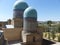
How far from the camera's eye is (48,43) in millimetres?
13148

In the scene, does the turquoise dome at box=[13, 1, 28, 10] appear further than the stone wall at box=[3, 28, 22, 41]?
Yes

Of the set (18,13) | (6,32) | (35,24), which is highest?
(18,13)

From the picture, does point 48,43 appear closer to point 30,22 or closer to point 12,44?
point 30,22

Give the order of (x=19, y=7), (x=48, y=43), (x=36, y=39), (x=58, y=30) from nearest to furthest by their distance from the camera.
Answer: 1. (x=36, y=39)
2. (x=48, y=43)
3. (x=19, y=7)
4. (x=58, y=30)

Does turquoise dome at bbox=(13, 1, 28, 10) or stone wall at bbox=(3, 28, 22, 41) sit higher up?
turquoise dome at bbox=(13, 1, 28, 10)

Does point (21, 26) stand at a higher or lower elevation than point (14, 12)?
lower

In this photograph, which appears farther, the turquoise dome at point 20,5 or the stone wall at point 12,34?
the turquoise dome at point 20,5

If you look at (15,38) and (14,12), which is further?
(14,12)

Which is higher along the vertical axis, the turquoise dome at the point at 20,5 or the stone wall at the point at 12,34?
the turquoise dome at the point at 20,5

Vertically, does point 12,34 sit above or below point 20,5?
below

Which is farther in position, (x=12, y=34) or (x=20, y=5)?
(x=20, y=5)

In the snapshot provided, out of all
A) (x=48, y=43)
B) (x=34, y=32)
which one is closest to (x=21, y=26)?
(x=34, y=32)

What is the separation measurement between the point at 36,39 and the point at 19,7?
472 centimetres

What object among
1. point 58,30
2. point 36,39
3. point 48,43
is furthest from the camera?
point 58,30
